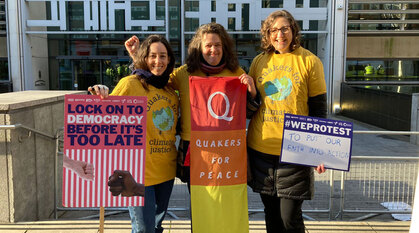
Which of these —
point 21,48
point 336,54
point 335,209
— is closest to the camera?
point 335,209

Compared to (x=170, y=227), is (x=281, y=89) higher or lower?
higher

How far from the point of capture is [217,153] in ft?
10.0

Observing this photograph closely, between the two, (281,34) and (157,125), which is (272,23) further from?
(157,125)

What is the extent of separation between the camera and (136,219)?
9.84ft

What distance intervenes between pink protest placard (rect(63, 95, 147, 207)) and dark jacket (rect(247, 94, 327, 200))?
0.99 meters

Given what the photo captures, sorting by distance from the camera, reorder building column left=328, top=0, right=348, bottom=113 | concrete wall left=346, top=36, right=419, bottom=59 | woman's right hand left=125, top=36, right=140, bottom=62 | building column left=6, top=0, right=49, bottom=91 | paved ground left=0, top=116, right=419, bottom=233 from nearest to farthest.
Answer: woman's right hand left=125, top=36, right=140, bottom=62 < paved ground left=0, top=116, right=419, bottom=233 < building column left=328, top=0, right=348, bottom=113 < building column left=6, top=0, right=49, bottom=91 < concrete wall left=346, top=36, right=419, bottom=59

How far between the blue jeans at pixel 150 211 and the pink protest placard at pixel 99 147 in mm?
143

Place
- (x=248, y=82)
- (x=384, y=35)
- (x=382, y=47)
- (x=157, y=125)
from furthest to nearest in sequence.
→ 1. (x=382, y=47)
2. (x=384, y=35)
3. (x=157, y=125)
4. (x=248, y=82)

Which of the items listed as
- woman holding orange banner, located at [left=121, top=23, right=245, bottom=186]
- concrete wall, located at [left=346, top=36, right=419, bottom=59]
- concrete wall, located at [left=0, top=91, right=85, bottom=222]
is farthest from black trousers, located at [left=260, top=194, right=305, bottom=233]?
concrete wall, located at [left=346, top=36, right=419, bottom=59]

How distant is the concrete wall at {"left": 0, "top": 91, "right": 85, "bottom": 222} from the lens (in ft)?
14.1

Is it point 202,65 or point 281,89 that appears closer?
point 281,89

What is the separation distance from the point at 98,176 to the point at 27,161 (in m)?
2.15

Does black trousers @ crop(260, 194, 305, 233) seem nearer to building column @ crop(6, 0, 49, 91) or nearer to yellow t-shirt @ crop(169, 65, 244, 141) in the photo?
yellow t-shirt @ crop(169, 65, 244, 141)

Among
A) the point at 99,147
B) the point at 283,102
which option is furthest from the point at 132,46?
the point at 283,102
